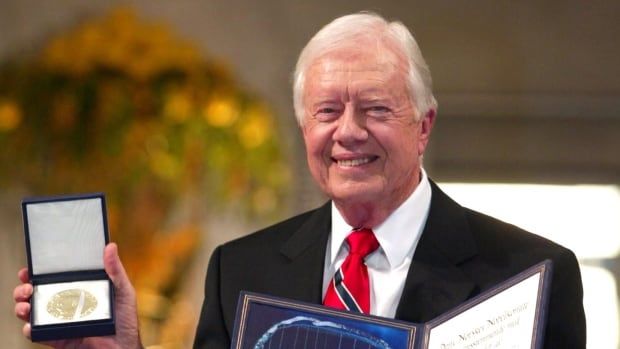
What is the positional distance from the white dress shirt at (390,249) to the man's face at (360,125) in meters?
0.04

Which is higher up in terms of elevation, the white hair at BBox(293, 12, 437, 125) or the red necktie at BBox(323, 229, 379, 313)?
the white hair at BBox(293, 12, 437, 125)

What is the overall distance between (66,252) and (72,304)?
0.09 m

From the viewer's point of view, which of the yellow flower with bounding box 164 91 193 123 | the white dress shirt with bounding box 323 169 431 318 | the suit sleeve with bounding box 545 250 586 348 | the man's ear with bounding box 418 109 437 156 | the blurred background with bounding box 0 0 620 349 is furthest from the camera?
the yellow flower with bounding box 164 91 193 123

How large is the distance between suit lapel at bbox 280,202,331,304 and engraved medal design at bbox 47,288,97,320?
306 millimetres

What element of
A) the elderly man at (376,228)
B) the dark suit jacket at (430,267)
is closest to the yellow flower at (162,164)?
the dark suit jacket at (430,267)

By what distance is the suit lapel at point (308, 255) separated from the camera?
8.16 ft

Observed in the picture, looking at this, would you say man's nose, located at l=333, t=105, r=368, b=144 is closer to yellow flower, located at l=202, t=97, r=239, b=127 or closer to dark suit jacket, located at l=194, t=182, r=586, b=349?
dark suit jacket, located at l=194, t=182, r=586, b=349

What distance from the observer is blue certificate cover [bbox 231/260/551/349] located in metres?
2.14

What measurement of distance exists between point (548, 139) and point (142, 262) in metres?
1.33

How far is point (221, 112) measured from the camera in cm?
514

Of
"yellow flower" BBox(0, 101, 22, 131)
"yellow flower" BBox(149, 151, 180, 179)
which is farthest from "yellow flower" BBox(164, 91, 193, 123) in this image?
"yellow flower" BBox(0, 101, 22, 131)

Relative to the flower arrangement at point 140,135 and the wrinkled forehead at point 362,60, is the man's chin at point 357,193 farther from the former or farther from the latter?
the flower arrangement at point 140,135

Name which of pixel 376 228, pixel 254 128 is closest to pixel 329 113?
pixel 376 228

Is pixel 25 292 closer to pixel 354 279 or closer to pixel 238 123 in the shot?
pixel 354 279
